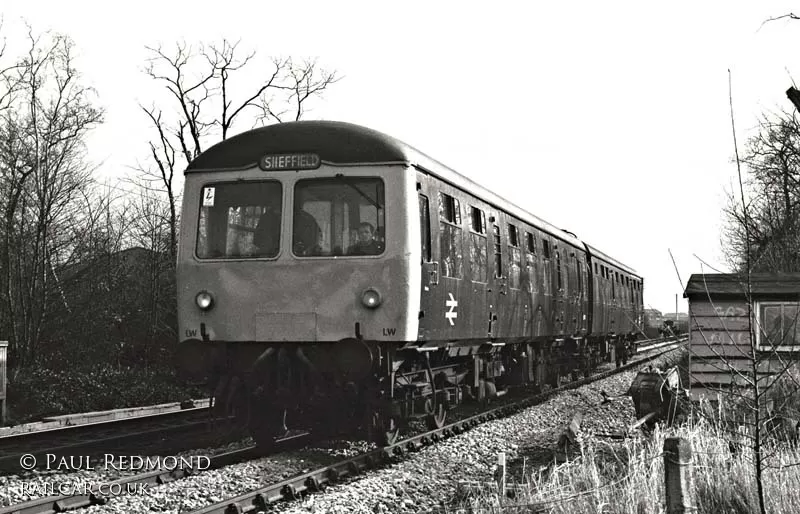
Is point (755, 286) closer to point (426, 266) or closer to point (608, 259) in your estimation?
point (426, 266)

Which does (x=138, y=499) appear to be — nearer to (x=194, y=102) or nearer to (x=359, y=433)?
(x=359, y=433)

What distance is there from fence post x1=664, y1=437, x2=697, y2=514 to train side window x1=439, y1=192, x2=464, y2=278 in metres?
5.34

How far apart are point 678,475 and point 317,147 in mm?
5569

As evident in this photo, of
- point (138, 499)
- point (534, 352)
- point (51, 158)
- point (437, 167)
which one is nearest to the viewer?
point (138, 499)

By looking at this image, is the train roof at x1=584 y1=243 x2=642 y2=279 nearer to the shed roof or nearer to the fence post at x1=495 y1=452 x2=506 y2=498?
the shed roof

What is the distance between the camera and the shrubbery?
15.7 metres

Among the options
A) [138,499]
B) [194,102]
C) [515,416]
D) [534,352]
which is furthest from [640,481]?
[194,102]

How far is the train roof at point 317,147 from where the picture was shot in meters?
9.27

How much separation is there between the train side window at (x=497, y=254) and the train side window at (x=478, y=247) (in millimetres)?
480

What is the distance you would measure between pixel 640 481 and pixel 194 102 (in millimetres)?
21962

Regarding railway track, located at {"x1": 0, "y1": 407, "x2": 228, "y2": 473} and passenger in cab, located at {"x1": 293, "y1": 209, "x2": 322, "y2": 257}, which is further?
railway track, located at {"x1": 0, "y1": 407, "x2": 228, "y2": 473}

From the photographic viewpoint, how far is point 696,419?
32.1 feet

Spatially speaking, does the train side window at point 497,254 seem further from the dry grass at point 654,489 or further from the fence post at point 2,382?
the fence post at point 2,382

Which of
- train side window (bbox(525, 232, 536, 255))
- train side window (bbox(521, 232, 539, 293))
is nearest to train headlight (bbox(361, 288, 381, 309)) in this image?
train side window (bbox(521, 232, 539, 293))
